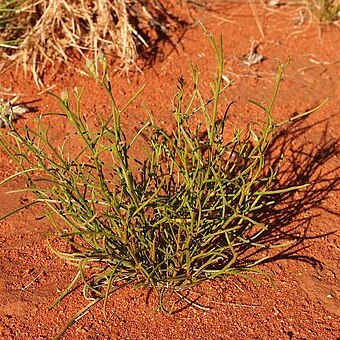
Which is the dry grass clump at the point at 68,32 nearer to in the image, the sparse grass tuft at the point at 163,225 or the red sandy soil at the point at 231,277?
the red sandy soil at the point at 231,277

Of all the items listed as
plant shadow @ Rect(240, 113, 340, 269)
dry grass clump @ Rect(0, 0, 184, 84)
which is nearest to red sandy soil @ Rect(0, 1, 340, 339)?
plant shadow @ Rect(240, 113, 340, 269)

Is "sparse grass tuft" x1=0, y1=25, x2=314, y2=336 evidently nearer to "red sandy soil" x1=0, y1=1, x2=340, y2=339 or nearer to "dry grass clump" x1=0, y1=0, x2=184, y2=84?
"red sandy soil" x1=0, y1=1, x2=340, y2=339

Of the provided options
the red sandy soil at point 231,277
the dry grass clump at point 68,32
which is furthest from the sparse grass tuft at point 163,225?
the dry grass clump at point 68,32

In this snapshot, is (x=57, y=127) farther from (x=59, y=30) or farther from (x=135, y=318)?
(x=135, y=318)

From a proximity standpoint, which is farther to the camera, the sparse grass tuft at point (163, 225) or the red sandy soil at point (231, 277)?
the red sandy soil at point (231, 277)

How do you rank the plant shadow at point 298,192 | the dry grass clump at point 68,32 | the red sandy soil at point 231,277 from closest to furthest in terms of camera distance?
the red sandy soil at point 231,277 < the plant shadow at point 298,192 < the dry grass clump at point 68,32

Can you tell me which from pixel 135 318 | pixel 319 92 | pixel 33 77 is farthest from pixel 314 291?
pixel 33 77

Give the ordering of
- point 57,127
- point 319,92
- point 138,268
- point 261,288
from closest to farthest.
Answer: point 138,268
point 261,288
point 57,127
point 319,92
